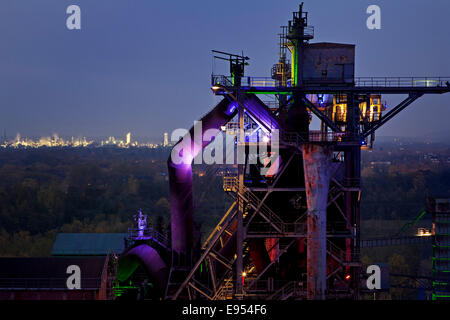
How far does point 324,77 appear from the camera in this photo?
3212cm

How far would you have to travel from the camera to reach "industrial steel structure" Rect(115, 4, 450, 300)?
97.5 feet

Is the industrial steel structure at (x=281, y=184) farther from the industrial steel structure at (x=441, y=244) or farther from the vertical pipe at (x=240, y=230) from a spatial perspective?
the industrial steel structure at (x=441, y=244)

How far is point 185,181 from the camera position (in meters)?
30.8

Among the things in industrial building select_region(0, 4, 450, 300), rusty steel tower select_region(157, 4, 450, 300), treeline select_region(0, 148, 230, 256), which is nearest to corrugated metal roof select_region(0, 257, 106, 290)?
industrial building select_region(0, 4, 450, 300)

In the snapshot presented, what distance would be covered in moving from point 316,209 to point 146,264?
12769 millimetres

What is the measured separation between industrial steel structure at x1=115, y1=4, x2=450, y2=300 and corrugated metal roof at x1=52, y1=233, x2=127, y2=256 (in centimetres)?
1219

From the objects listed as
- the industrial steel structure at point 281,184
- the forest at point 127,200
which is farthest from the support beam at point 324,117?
the forest at point 127,200

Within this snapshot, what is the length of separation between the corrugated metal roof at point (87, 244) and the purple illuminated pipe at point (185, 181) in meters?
13.7

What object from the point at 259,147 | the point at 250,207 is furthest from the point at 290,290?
the point at 259,147

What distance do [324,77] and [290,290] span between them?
12181 mm

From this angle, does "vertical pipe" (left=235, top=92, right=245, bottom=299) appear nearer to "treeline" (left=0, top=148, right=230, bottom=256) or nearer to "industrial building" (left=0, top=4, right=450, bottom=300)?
"industrial building" (left=0, top=4, right=450, bottom=300)
